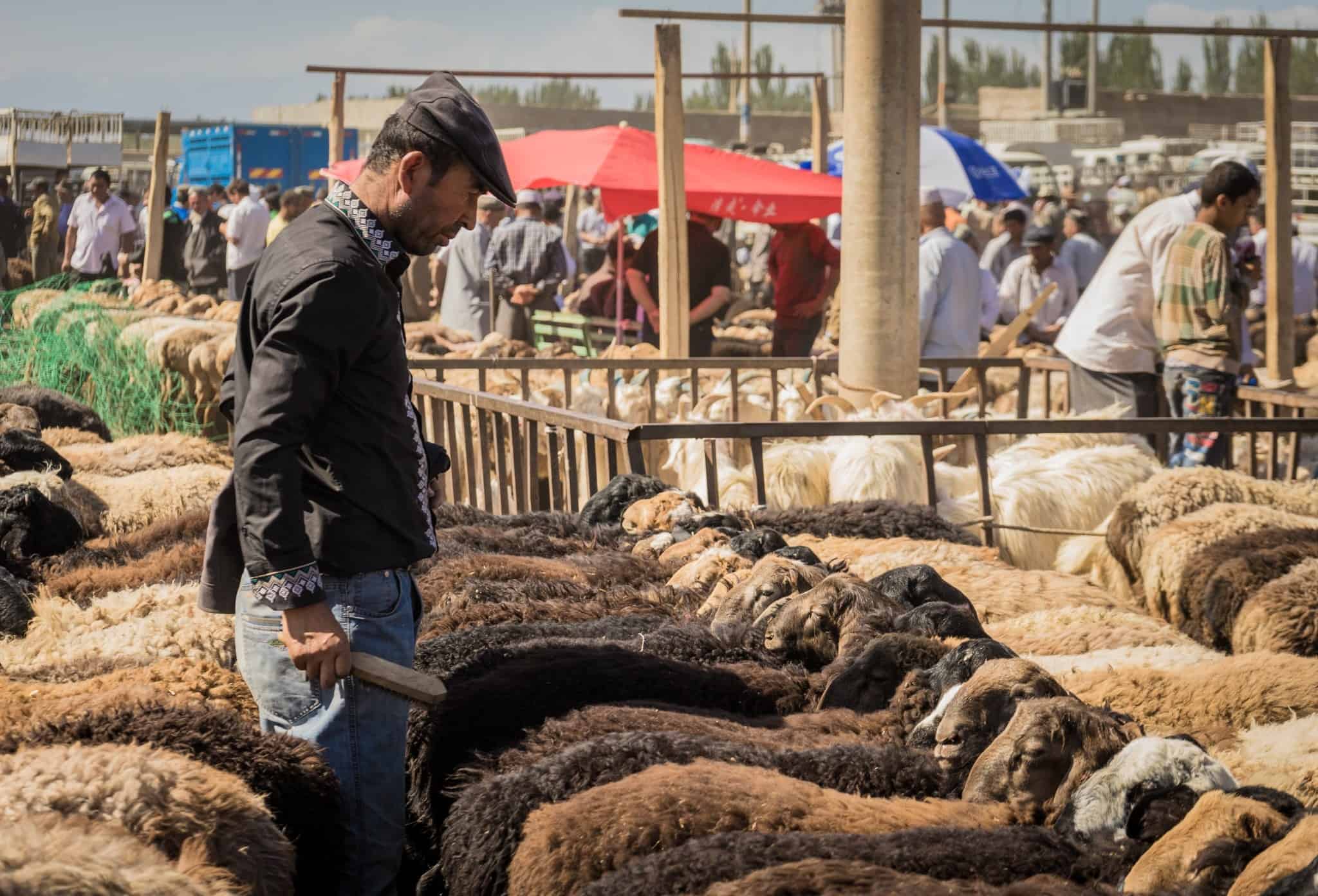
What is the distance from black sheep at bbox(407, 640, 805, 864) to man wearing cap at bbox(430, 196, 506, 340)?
10.6 metres

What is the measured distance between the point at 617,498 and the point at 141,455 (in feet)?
9.71

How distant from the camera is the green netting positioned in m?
9.26

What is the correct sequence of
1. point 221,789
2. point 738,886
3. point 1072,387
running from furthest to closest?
point 1072,387, point 221,789, point 738,886

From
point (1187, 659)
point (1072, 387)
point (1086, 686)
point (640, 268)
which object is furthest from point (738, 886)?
point (640, 268)

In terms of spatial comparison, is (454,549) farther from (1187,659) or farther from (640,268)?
(640,268)

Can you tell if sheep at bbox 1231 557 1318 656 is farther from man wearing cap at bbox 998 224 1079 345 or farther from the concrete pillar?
the concrete pillar

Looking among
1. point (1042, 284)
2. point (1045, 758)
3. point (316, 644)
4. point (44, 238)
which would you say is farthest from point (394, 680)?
point (44, 238)

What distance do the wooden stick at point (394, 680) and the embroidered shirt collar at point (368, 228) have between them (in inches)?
28.1

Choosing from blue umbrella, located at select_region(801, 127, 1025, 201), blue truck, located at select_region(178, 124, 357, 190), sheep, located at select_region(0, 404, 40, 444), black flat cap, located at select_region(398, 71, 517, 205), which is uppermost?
blue truck, located at select_region(178, 124, 357, 190)

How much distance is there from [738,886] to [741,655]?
125 centimetres

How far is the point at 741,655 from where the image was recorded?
329 centimetres

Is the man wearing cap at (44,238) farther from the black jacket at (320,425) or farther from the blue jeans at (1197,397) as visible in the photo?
the black jacket at (320,425)

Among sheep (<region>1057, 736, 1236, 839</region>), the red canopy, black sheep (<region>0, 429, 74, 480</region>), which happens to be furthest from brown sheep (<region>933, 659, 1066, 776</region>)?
the red canopy

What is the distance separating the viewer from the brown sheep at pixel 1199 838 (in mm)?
2041
